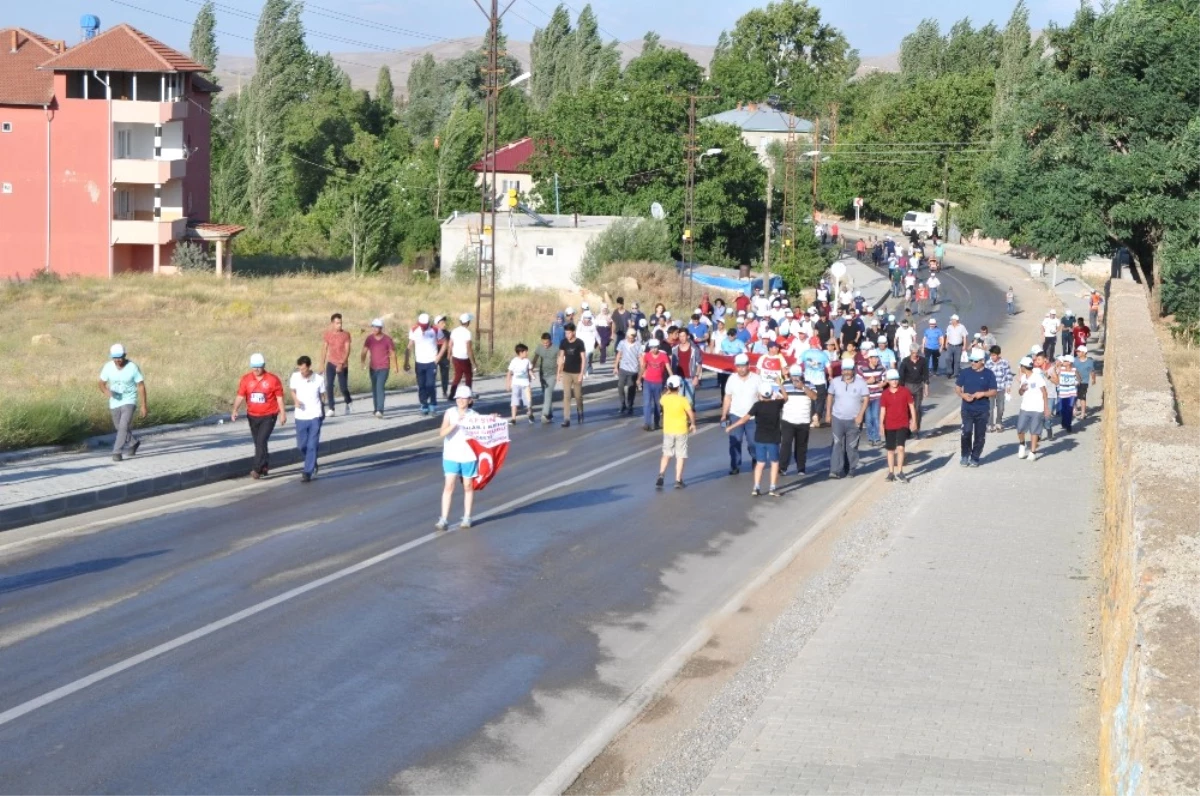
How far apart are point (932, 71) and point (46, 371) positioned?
128 meters

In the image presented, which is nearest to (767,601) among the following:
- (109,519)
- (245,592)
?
(245,592)

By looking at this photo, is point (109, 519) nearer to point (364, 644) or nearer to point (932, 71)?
point (364, 644)

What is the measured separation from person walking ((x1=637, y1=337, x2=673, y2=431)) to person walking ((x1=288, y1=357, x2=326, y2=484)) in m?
6.87

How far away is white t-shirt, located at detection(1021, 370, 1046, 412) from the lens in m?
21.1

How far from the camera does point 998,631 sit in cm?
1118

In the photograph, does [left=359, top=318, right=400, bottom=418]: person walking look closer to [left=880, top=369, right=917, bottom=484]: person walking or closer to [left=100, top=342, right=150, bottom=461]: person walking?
[left=100, top=342, right=150, bottom=461]: person walking

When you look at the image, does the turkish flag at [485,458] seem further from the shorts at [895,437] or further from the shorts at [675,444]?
the shorts at [895,437]

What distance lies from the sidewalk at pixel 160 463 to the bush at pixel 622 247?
36.2 m

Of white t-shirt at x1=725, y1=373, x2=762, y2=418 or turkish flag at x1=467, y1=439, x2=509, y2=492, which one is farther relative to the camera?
white t-shirt at x1=725, y1=373, x2=762, y2=418

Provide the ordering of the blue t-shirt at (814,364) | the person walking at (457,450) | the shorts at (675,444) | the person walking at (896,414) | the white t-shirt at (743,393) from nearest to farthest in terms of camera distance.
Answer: the person walking at (457,450), the shorts at (675,444), the white t-shirt at (743,393), the person walking at (896,414), the blue t-shirt at (814,364)

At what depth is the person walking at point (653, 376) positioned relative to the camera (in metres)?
23.4

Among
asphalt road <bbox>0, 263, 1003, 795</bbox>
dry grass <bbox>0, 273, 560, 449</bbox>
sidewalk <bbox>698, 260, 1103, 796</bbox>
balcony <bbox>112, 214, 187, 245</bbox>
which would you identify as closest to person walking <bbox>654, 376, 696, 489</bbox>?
asphalt road <bbox>0, 263, 1003, 795</bbox>

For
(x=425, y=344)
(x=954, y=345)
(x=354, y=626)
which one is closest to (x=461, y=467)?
(x=354, y=626)

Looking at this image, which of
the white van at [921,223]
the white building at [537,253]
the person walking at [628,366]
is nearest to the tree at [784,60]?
the white van at [921,223]
